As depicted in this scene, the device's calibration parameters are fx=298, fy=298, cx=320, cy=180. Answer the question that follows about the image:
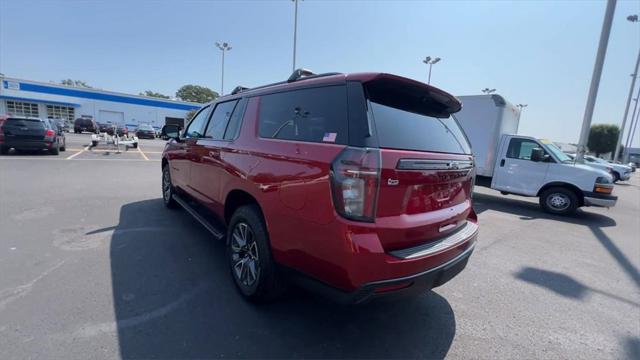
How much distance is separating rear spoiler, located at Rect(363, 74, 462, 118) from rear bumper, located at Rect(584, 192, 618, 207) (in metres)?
6.57

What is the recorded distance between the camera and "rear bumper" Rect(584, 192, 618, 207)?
6970mm

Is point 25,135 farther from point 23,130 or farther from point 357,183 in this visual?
point 357,183

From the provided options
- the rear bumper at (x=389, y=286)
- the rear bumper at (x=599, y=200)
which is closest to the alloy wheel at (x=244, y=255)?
the rear bumper at (x=389, y=286)

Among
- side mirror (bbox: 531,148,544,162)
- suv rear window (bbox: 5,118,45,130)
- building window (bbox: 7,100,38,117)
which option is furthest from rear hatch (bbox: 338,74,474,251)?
building window (bbox: 7,100,38,117)

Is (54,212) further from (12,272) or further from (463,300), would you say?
(463,300)

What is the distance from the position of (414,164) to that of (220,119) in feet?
9.07

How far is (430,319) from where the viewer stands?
2.73 metres

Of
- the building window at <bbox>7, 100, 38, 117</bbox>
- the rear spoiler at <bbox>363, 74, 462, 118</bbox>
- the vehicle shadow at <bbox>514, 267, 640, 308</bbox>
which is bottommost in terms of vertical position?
the vehicle shadow at <bbox>514, 267, 640, 308</bbox>

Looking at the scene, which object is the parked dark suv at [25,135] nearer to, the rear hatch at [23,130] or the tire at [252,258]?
the rear hatch at [23,130]

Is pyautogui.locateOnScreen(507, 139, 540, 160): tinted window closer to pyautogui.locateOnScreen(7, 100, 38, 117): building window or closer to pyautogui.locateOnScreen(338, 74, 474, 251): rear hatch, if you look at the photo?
pyautogui.locateOnScreen(338, 74, 474, 251): rear hatch

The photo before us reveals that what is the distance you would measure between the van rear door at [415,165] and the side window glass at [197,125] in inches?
117

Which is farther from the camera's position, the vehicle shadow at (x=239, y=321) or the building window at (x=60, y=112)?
the building window at (x=60, y=112)

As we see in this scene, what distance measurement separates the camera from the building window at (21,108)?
3719 centimetres

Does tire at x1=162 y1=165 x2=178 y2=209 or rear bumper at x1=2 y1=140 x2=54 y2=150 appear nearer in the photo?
tire at x1=162 y1=165 x2=178 y2=209
